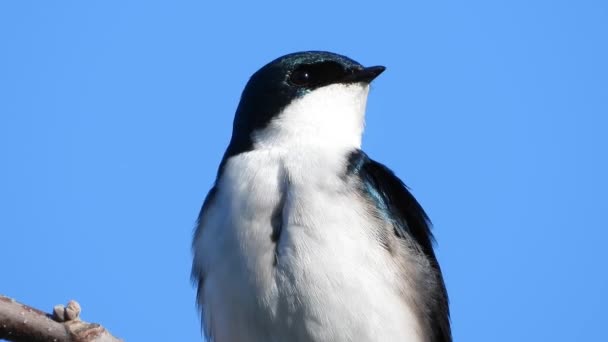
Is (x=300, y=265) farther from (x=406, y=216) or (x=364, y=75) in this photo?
(x=364, y=75)

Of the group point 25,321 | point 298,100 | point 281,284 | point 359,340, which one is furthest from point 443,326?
point 25,321

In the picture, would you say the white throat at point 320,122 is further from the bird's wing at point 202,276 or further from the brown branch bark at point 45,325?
the brown branch bark at point 45,325

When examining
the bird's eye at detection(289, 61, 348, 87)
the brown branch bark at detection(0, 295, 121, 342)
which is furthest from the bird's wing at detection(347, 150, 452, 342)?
the brown branch bark at detection(0, 295, 121, 342)

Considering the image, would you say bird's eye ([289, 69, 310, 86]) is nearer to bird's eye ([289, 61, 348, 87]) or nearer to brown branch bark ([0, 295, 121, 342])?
bird's eye ([289, 61, 348, 87])

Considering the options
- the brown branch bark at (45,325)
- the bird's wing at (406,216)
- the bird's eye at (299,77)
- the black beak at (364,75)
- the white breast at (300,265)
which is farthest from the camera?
the black beak at (364,75)

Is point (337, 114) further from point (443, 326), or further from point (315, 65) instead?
point (443, 326)

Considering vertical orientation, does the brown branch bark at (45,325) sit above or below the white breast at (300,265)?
below

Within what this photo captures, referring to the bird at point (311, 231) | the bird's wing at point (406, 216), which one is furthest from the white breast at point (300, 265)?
the bird's wing at point (406, 216)

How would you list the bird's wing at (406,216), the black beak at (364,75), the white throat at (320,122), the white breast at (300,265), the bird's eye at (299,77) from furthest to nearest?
the black beak at (364,75) → the bird's eye at (299,77) → the white throat at (320,122) → the bird's wing at (406,216) → the white breast at (300,265)
